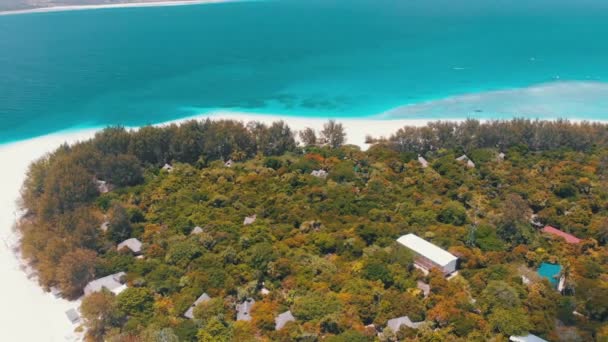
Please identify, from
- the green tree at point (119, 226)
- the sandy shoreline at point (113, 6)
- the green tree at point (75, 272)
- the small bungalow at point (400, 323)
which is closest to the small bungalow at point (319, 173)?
the green tree at point (119, 226)

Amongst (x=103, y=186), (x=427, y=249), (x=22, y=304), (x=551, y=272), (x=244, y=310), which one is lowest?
(x=551, y=272)

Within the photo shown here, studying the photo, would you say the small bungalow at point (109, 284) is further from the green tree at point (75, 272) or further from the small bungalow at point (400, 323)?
the small bungalow at point (400, 323)

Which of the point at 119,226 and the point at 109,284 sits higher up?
the point at 119,226

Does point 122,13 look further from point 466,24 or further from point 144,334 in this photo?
point 144,334

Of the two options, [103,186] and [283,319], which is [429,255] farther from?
[103,186]

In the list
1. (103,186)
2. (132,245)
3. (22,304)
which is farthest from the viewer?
(103,186)

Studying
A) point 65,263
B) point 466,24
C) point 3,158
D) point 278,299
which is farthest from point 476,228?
point 466,24

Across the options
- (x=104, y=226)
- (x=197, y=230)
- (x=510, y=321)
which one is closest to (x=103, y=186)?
(x=104, y=226)
